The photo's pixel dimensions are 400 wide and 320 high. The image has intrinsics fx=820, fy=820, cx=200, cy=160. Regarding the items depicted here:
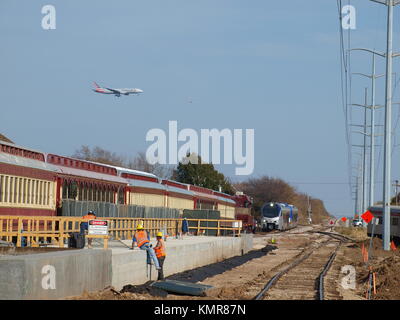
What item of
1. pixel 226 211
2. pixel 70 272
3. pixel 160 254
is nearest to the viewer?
pixel 70 272

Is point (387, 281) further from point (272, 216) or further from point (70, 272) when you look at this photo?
point (272, 216)

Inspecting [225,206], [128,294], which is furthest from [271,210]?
[128,294]

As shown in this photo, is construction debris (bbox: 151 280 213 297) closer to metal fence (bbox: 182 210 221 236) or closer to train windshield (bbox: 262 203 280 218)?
metal fence (bbox: 182 210 221 236)

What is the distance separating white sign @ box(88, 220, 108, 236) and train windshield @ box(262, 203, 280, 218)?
61.4 m

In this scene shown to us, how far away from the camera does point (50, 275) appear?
47.2ft

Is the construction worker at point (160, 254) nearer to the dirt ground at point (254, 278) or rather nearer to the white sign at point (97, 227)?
the dirt ground at point (254, 278)

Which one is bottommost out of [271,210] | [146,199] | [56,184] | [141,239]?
[271,210]

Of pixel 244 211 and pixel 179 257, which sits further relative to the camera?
pixel 244 211

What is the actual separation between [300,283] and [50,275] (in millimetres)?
13516

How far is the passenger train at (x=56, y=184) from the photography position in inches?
938

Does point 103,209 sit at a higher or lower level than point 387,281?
higher

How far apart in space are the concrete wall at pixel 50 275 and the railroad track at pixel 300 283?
4.99 meters

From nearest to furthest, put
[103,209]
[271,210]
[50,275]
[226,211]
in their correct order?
[50,275], [103,209], [226,211], [271,210]
